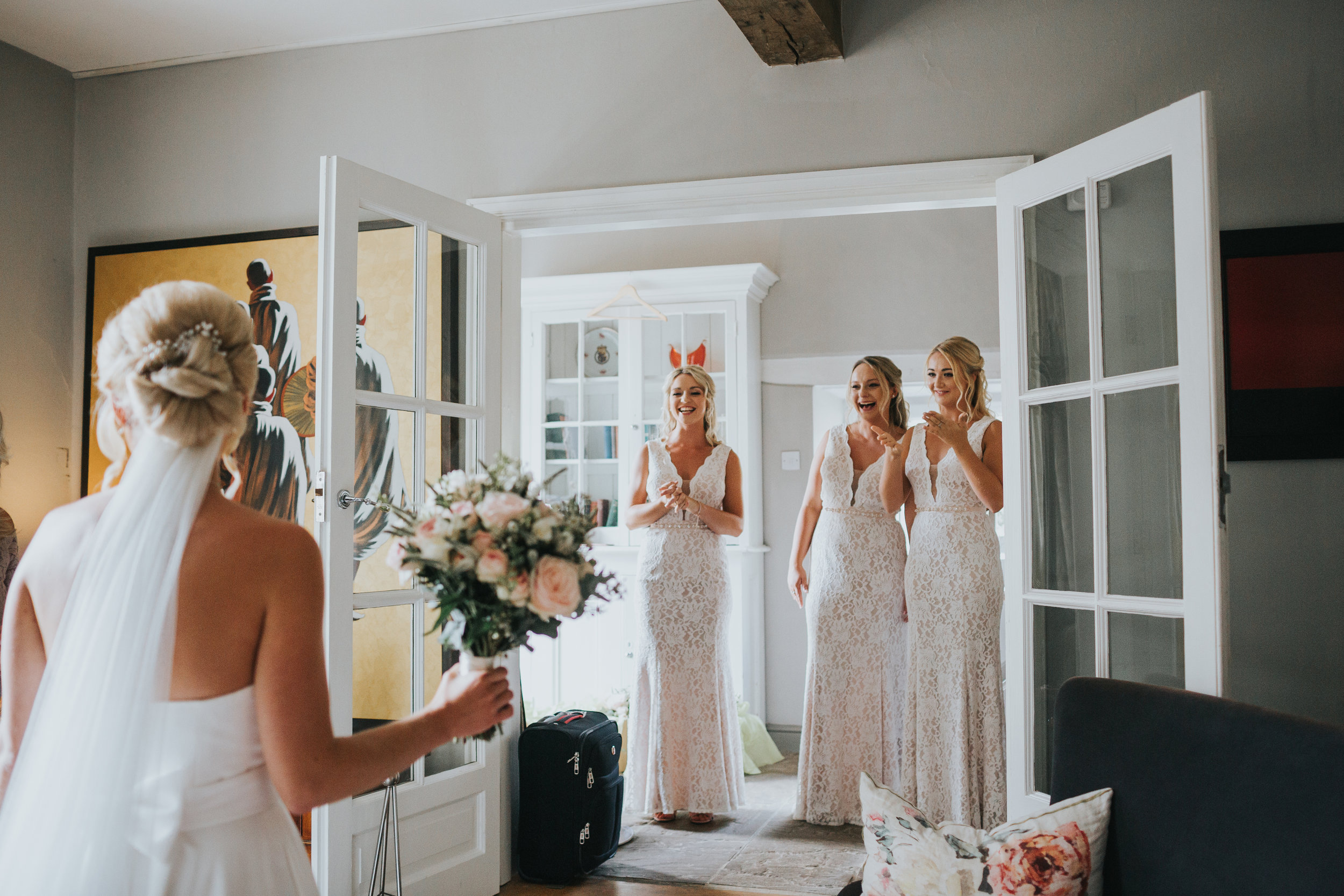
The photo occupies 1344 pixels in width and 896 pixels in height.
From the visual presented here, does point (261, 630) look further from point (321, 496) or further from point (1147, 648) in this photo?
point (1147, 648)

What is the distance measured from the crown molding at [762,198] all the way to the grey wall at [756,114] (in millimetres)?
59

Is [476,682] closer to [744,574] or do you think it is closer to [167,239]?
[167,239]

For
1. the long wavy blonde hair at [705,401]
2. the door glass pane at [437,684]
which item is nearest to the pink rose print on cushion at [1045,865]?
the door glass pane at [437,684]

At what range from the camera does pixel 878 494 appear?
3811mm

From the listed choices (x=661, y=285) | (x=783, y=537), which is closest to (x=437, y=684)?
(x=783, y=537)

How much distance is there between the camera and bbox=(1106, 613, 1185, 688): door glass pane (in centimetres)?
236

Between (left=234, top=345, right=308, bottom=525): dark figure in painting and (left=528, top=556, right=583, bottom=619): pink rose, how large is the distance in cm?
270

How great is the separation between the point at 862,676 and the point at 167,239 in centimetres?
317

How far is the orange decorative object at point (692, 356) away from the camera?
5469mm

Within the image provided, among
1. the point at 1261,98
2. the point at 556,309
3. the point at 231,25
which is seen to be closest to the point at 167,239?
the point at 231,25

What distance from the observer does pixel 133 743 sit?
1211 millimetres

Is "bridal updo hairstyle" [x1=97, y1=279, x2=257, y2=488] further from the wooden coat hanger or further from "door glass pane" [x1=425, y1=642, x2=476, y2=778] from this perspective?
the wooden coat hanger

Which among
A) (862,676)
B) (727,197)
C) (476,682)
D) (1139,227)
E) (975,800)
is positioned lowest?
(975,800)

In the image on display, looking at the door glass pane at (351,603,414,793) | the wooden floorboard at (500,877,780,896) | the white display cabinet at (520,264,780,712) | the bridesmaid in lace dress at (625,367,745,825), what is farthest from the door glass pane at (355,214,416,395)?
the white display cabinet at (520,264,780,712)
